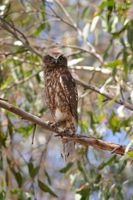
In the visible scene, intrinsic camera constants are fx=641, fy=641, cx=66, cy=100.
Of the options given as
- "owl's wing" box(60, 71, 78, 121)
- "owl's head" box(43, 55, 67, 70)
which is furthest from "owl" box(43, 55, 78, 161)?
"owl's head" box(43, 55, 67, 70)

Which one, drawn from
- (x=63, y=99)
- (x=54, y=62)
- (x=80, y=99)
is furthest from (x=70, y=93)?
(x=80, y=99)

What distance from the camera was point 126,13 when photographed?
4.16 metres

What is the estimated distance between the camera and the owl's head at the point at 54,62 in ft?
13.5

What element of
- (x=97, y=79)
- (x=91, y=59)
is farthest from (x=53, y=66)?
(x=91, y=59)

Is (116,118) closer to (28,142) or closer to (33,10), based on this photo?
(33,10)

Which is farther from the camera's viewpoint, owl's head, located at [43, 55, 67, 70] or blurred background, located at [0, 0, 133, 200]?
owl's head, located at [43, 55, 67, 70]

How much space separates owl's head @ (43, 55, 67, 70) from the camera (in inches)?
162

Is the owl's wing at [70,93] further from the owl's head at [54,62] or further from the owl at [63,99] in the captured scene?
the owl's head at [54,62]

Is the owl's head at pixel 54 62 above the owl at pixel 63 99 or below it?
above

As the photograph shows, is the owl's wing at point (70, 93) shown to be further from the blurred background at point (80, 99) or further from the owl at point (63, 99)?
the blurred background at point (80, 99)

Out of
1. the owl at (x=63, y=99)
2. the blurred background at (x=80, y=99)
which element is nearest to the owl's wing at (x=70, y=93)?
the owl at (x=63, y=99)

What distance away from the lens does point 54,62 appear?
13.6ft

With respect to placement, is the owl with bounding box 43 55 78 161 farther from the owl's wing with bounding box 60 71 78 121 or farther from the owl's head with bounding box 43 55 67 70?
the owl's head with bounding box 43 55 67 70

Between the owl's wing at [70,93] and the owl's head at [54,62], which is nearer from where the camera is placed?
the owl's wing at [70,93]
